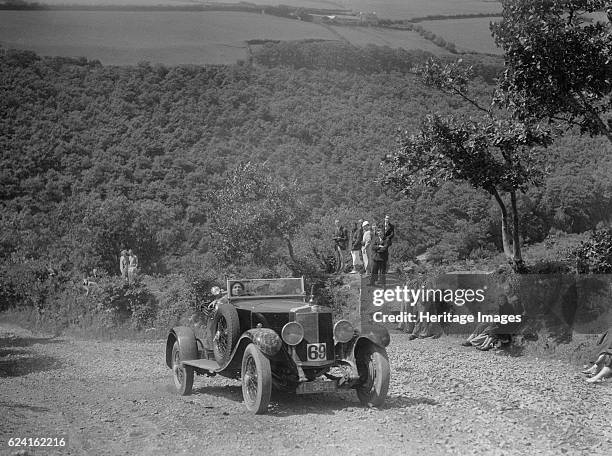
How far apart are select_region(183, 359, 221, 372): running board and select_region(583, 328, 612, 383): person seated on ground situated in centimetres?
518

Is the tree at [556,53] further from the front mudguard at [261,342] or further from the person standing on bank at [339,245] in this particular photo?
the person standing on bank at [339,245]

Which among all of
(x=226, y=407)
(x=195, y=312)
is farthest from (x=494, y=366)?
(x=195, y=312)

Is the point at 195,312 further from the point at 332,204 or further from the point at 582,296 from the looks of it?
the point at 332,204

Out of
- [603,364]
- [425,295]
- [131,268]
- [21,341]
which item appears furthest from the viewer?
[131,268]

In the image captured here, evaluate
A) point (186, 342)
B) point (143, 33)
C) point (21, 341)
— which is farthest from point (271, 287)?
point (143, 33)

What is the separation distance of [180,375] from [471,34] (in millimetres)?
29362

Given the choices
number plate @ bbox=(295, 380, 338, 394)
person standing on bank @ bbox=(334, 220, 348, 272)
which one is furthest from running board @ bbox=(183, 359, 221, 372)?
person standing on bank @ bbox=(334, 220, 348, 272)

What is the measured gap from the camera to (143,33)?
4325cm

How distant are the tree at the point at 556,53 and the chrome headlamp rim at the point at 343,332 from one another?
6.07 metres

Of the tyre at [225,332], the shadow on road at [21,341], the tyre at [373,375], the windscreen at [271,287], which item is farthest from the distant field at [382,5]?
the tyre at [373,375]

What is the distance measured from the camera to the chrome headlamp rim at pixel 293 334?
8.16 m

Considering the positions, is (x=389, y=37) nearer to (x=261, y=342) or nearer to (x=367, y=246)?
(x=367, y=246)

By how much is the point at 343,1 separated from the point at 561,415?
3299 cm

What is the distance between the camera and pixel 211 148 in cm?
4556
